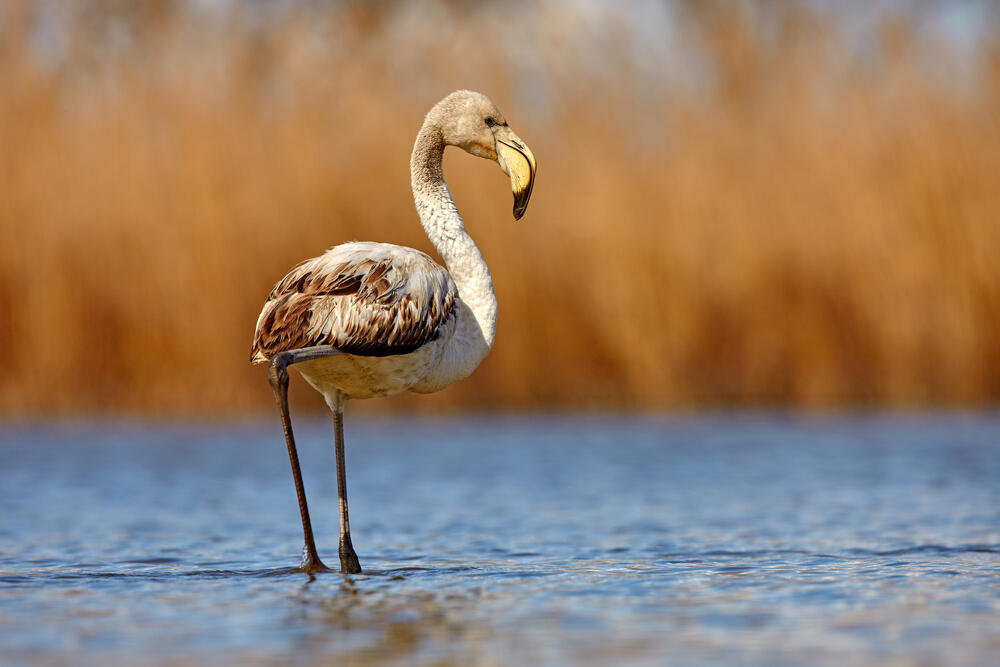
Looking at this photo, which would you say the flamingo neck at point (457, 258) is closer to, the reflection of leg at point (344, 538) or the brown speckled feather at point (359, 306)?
the brown speckled feather at point (359, 306)

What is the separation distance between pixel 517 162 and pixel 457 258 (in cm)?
48

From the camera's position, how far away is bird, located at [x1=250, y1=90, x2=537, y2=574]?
18.2 ft

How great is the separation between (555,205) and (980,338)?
142 inches

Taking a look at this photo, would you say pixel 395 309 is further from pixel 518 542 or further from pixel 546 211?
pixel 546 211

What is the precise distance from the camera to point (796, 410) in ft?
40.3

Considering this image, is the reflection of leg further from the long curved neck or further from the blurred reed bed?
the blurred reed bed

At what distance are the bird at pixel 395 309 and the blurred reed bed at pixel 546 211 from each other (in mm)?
5521

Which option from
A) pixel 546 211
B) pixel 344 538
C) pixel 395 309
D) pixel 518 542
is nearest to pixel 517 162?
pixel 395 309

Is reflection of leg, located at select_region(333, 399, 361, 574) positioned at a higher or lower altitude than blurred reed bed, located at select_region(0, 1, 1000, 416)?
lower

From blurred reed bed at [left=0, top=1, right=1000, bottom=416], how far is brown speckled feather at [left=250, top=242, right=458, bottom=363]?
234 inches

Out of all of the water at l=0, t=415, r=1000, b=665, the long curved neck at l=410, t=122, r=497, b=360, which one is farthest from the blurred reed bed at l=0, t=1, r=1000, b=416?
the long curved neck at l=410, t=122, r=497, b=360

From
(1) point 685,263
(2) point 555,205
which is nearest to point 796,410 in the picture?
(1) point 685,263

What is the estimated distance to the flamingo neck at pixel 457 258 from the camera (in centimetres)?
607

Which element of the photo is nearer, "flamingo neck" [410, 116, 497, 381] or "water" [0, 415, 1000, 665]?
"water" [0, 415, 1000, 665]
